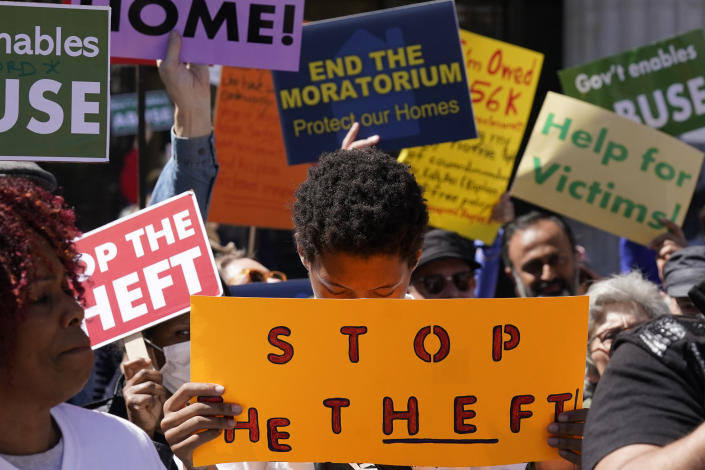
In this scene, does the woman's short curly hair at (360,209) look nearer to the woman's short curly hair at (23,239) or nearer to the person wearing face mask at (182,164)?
the woman's short curly hair at (23,239)

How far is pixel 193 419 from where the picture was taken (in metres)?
2.27

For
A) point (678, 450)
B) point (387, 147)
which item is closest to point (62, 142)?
point (387, 147)

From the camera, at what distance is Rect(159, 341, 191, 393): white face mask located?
3.19m

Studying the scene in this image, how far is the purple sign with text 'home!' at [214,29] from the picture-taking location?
329 cm

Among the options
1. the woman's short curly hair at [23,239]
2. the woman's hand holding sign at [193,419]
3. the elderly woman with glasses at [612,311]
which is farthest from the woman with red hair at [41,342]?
the elderly woman with glasses at [612,311]

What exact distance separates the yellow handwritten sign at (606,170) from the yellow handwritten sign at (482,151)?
0.41 ft

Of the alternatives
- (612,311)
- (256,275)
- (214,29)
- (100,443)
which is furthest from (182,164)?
(612,311)

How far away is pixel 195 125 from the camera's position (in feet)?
10.7

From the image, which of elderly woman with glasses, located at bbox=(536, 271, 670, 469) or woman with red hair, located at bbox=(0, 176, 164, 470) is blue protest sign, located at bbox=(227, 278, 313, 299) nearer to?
elderly woman with glasses, located at bbox=(536, 271, 670, 469)

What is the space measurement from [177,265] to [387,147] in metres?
1.31

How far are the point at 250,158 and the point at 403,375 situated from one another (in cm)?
300

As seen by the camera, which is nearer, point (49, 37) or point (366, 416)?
point (366, 416)

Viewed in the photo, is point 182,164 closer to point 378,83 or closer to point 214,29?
point 214,29

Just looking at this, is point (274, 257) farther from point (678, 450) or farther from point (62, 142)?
point (678, 450)
